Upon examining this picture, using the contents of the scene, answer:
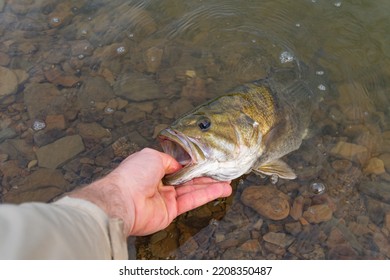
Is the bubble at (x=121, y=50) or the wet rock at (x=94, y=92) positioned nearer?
the wet rock at (x=94, y=92)

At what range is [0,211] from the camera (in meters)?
2.24

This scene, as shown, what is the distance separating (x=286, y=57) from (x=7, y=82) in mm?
4080

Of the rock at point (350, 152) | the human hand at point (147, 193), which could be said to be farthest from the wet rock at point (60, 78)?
the rock at point (350, 152)

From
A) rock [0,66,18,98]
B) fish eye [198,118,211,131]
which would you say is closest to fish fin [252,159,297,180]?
fish eye [198,118,211,131]

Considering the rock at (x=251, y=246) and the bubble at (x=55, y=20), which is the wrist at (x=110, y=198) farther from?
the bubble at (x=55, y=20)

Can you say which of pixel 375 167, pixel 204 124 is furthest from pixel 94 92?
pixel 375 167

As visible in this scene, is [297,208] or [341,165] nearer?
[297,208]

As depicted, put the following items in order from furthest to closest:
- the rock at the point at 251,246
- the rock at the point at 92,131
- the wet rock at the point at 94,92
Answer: the wet rock at the point at 94,92 < the rock at the point at 92,131 < the rock at the point at 251,246

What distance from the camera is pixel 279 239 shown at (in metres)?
4.13

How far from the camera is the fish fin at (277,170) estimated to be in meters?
4.33

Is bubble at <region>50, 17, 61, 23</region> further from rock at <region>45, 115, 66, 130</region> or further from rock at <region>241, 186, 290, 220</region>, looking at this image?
rock at <region>241, 186, 290, 220</region>

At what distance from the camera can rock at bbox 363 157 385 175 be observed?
186 inches

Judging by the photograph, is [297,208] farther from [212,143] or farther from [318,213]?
[212,143]

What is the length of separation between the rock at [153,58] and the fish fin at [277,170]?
2.34 meters
